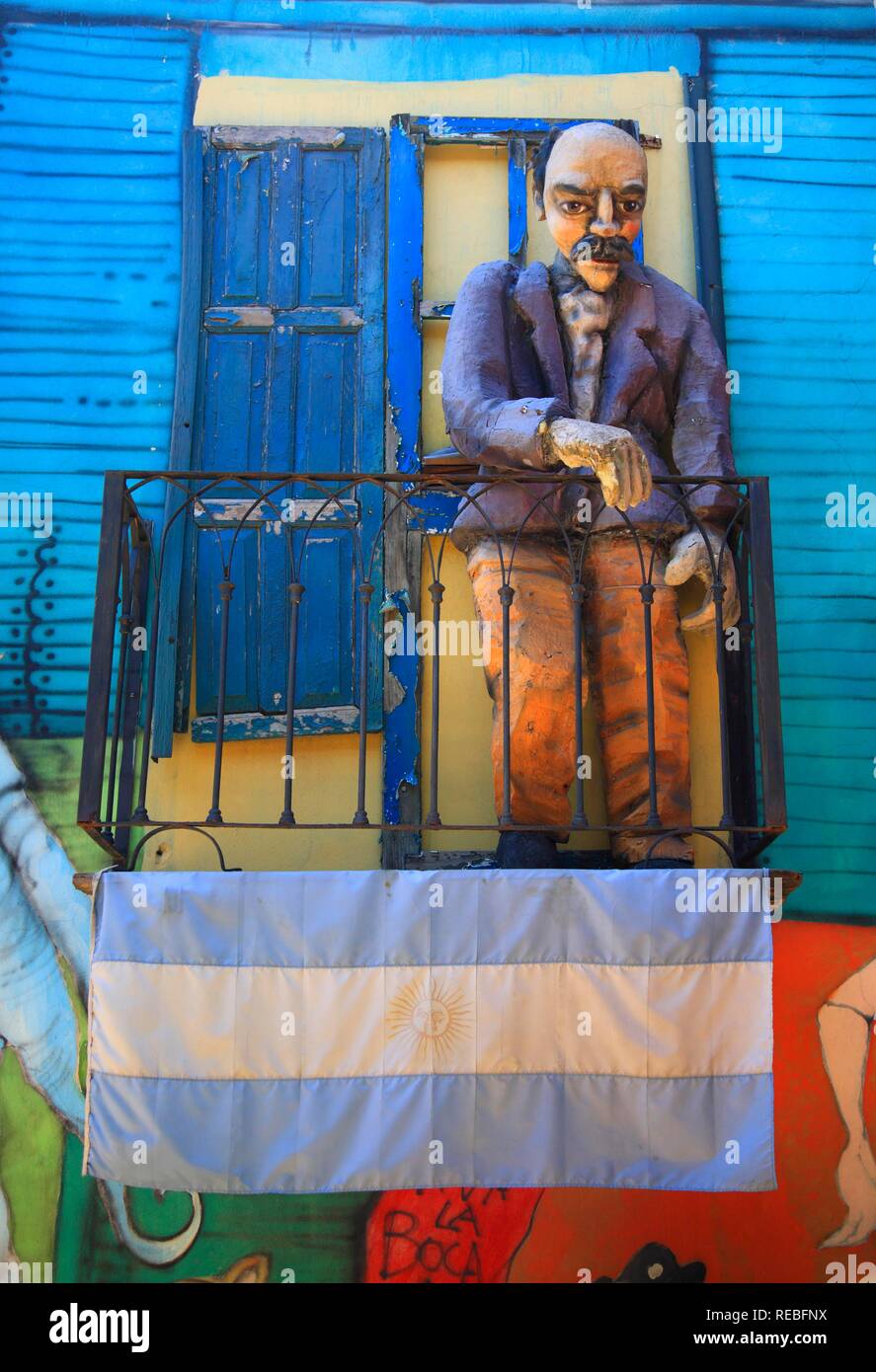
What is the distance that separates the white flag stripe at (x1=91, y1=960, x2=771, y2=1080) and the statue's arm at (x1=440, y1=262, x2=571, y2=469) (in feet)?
5.08

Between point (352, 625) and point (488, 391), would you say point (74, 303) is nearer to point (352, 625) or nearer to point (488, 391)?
point (352, 625)

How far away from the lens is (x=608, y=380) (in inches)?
217

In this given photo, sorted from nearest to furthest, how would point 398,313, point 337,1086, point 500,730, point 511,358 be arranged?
1. point 337,1086
2. point 500,730
3. point 511,358
4. point 398,313

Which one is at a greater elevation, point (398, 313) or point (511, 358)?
point (398, 313)

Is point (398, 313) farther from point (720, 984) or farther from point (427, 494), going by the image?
point (720, 984)

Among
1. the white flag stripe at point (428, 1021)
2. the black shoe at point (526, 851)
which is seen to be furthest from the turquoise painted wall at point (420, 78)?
the white flag stripe at point (428, 1021)

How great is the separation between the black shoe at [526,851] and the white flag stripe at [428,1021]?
0.43 metres

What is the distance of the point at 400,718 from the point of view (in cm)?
563

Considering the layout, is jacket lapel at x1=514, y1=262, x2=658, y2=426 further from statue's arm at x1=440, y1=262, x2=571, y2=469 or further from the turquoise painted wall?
the turquoise painted wall

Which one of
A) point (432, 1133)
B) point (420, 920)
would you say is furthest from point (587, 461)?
point (432, 1133)

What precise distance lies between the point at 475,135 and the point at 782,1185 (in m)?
3.78

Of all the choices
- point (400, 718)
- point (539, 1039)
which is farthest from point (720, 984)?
point (400, 718)

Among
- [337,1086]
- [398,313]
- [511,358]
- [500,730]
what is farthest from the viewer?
[398,313]

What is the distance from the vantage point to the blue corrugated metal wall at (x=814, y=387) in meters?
5.66
